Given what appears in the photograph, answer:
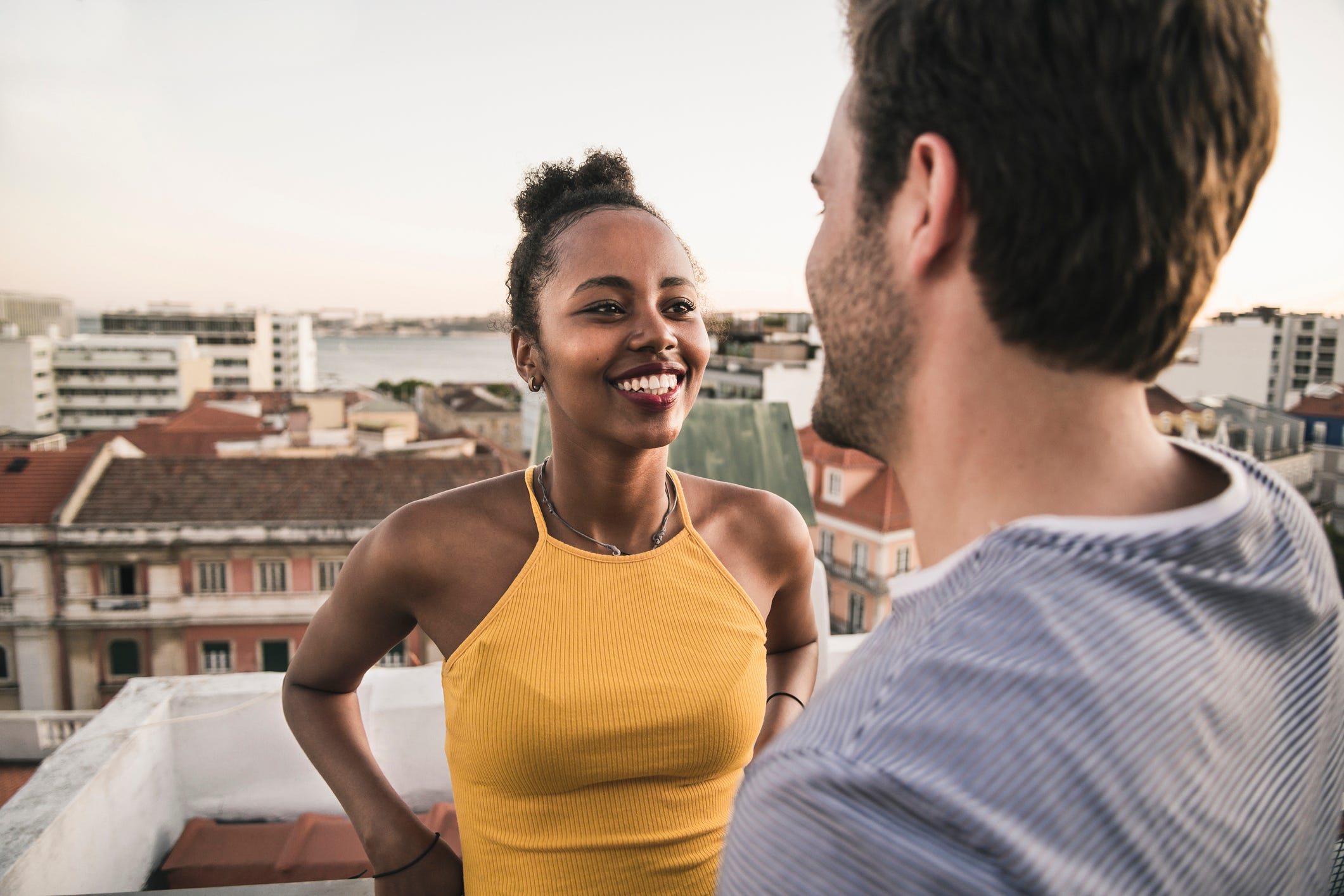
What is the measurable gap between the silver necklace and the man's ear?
0.96 meters

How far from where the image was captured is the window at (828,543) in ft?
69.9

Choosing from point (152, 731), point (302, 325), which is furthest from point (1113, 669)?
point (302, 325)

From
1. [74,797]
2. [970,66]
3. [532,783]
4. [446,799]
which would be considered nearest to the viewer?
[970,66]

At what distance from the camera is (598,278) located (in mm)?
1419

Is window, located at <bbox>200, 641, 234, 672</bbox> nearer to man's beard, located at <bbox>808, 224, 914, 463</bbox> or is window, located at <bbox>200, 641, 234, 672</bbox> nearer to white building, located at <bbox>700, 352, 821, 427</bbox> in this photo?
white building, located at <bbox>700, 352, 821, 427</bbox>

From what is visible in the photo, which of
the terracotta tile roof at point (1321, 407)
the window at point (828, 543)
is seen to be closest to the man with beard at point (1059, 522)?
the window at point (828, 543)

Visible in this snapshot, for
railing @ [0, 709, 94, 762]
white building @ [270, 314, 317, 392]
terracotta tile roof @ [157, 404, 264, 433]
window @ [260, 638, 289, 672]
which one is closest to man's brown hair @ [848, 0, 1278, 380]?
railing @ [0, 709, 94, 762]

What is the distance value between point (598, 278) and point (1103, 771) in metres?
1.12

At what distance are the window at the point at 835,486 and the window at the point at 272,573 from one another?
13.4 m

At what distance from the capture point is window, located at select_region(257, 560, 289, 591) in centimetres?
1830

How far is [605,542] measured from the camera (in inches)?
60.4

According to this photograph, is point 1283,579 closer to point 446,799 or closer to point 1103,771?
point 1103,771

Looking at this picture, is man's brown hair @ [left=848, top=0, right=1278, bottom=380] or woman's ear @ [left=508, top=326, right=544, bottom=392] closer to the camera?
man's brown hair @ [left=848, top=0, right=1278, bottom=380]

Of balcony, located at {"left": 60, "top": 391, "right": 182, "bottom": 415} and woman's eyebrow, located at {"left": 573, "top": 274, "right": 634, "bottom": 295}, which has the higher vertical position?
woman's eyebrow, located at {"left": 573, "top": 274, "right": 634, "bottom": 295}
